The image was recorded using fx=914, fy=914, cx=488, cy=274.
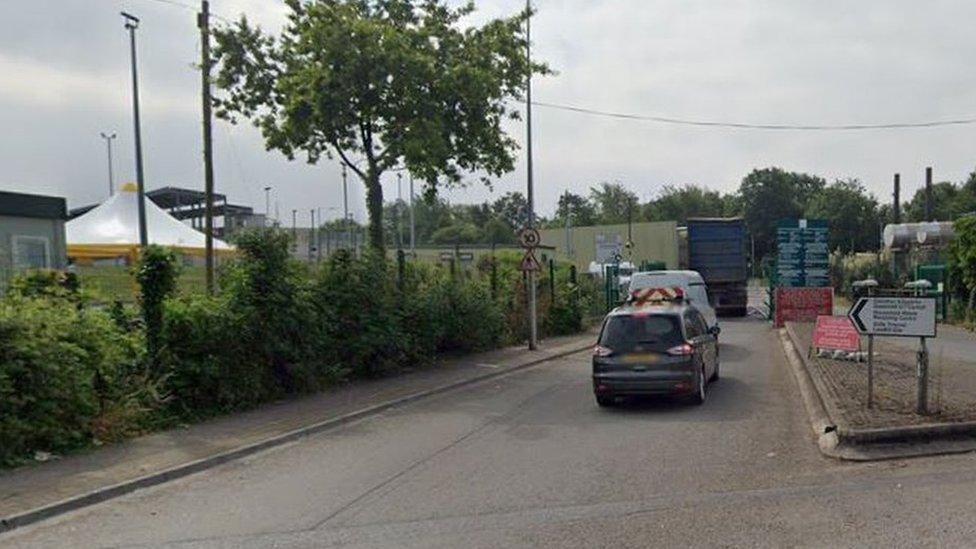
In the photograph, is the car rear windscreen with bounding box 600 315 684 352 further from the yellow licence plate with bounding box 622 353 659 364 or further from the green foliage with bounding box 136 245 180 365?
the green foliage with bounding box 136 245 180 365

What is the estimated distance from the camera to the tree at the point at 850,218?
340ft

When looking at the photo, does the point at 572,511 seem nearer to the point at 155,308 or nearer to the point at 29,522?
the point at 29,522

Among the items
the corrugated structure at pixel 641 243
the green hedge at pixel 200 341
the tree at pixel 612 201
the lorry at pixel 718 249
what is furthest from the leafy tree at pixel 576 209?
the green hedge at pixel 200 341

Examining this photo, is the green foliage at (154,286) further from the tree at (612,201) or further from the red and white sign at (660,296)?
the tree at (612,201)

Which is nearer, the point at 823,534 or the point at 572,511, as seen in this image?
the point at 823,534

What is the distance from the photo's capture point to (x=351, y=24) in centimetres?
1981

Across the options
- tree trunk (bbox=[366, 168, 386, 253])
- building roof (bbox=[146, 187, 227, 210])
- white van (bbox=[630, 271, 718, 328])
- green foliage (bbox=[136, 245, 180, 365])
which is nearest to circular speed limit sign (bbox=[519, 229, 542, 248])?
white van (bbox=[630, 271, 718, 328])

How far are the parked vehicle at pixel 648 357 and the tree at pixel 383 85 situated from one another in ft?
27.1

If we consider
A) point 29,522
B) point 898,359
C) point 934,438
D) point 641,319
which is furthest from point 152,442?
point 898,359

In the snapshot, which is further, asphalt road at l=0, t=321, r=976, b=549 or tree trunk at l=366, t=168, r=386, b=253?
tree trunk at l=366, t=168, r=386, b=253

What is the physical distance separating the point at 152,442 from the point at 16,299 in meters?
2.39

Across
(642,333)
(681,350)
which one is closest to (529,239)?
(642,333)

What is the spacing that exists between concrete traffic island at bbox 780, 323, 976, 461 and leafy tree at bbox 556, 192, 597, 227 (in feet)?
364

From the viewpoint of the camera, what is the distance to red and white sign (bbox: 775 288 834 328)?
3116 centimetres
